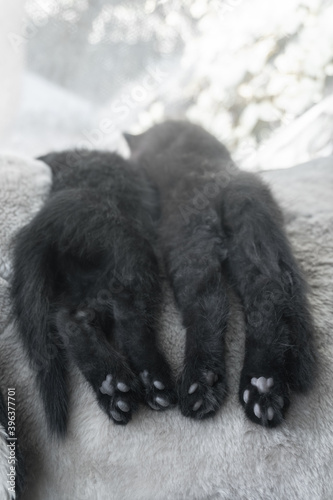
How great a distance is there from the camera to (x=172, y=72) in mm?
3693

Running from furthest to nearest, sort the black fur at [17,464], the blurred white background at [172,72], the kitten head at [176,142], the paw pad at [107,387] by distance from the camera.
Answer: the blurred white background at [172,72] < the kitten head at [176,142] < the paw pad at [107,387] < the black fur at [17,464]

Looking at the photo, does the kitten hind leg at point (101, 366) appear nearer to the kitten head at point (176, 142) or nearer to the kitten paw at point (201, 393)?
the kitten paw at point (201, 393)

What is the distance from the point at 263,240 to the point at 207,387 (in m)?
0.44

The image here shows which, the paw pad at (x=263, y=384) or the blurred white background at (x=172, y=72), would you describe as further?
the blurred white background at (x=172, y=72)

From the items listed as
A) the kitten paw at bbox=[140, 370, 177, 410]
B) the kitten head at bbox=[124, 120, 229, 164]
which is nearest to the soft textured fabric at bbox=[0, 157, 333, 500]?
the kitten paw at bbox=[140, 370, 177, 410]

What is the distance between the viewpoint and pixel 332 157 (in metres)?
2.18

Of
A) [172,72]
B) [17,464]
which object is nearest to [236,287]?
[17,464]

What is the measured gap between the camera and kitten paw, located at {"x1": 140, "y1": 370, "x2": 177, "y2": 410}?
123 cm

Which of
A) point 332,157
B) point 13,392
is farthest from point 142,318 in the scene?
point 332,157

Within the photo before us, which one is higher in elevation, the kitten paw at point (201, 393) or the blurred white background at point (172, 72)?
the blurred white background at point (172, 72)

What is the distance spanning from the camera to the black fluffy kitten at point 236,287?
121cm

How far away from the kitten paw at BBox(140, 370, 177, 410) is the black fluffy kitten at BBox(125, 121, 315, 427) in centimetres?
3

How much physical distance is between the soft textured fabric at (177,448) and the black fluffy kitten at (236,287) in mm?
47

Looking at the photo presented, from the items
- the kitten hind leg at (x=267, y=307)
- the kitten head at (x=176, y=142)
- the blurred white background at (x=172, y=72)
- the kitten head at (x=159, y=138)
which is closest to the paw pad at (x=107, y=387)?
the kitten hind leg at (x=267, y=307)
